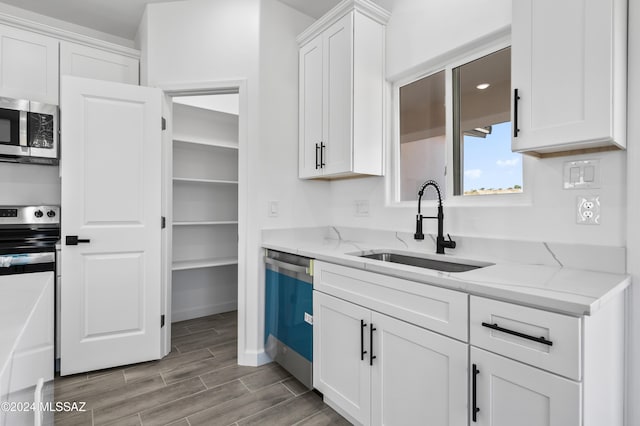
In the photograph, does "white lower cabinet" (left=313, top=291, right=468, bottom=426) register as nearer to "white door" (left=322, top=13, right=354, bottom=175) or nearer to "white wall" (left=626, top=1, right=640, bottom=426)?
"white wall" (left=626, top=1, right=640, bottom=426)

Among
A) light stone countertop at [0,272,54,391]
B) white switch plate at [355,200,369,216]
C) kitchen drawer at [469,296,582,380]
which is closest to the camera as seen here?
light stone countertop at [0,272,54,391]

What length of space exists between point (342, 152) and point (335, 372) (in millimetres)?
1390

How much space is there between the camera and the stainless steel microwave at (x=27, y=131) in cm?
235

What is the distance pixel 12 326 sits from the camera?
2.10ft

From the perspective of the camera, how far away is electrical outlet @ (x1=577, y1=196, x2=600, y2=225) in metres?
1.44

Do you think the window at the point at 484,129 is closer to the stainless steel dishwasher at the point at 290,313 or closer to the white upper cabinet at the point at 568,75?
the white upper cabinet at the point at 568,75

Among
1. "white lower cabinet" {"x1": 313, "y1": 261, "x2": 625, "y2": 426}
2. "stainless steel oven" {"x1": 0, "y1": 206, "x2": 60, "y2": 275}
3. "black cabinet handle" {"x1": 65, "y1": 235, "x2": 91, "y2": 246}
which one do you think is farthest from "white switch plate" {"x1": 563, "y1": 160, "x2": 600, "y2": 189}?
"stainless steel oven" {"x1": 0, "y1": 206, "x2": 60, "y2": 275}

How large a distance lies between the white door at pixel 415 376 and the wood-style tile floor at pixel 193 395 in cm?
46

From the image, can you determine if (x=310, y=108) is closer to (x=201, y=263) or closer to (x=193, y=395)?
(x=201, y=263)

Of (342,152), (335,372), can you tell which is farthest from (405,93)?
(335,372)

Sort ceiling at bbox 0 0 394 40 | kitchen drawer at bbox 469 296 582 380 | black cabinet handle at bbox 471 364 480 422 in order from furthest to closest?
ceiling at bbox 0 0 394 40 → black cabinet handle at bbox 471 364 480 422 → kitchen drawer at bbox 469 296 582 380

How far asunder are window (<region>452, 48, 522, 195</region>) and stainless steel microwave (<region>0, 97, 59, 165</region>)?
9.54 ft

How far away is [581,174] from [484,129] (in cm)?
62

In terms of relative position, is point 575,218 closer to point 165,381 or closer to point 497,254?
point 497,254
